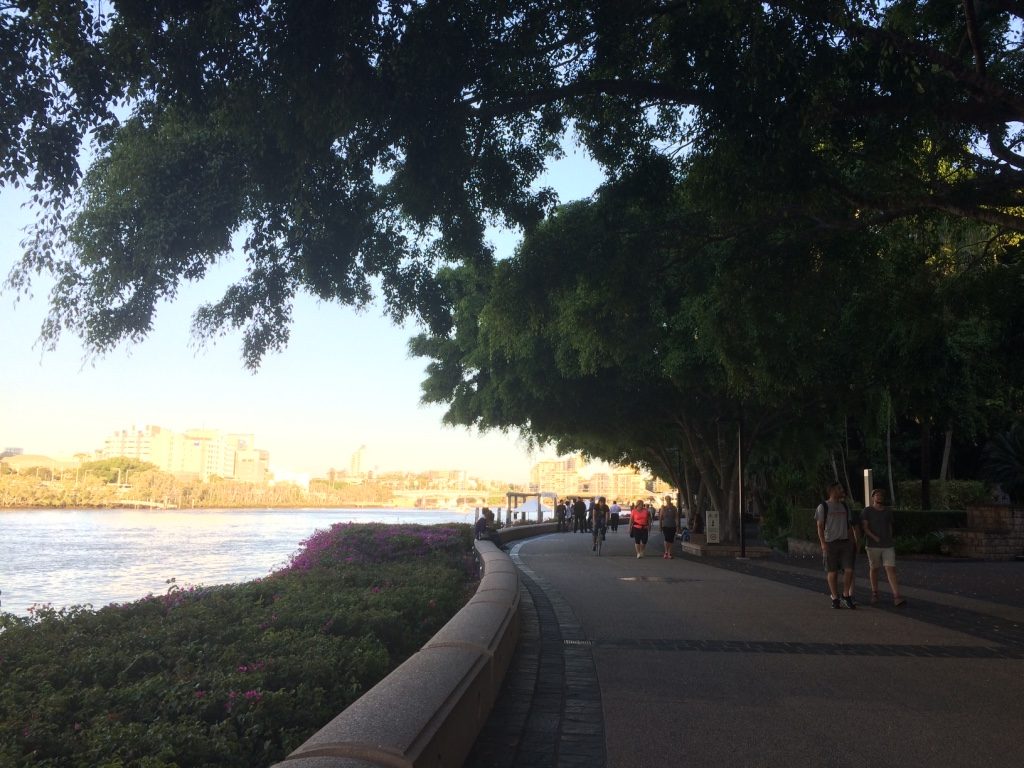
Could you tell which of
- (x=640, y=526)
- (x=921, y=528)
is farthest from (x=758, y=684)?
(x=921, y=528)

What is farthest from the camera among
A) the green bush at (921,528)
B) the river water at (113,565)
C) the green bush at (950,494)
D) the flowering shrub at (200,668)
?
the green bush at (950,494)

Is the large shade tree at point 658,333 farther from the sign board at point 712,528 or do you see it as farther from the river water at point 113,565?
the river water at point 113,565

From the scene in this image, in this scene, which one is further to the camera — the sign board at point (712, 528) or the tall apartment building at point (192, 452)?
the tall apartment building at point (192, 452)

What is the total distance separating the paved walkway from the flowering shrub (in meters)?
1.16

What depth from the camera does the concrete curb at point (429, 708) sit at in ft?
10.5

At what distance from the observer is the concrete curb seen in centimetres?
321

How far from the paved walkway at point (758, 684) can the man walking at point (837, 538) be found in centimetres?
48

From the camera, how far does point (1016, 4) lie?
838 centimetres

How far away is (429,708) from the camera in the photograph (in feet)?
12.9

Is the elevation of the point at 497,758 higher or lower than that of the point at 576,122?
lower

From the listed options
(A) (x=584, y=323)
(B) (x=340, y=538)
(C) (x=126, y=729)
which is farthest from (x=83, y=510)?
(C) (x=126, y=729)

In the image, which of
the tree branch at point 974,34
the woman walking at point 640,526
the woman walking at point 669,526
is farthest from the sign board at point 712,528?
the tree branch at point 974,34

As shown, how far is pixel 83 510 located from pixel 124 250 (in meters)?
104

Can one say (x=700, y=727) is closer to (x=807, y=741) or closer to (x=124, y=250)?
(x=807, y=741)
